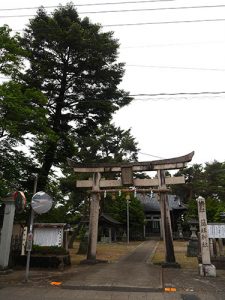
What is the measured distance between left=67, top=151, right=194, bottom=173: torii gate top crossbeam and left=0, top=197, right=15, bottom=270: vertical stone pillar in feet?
16.7

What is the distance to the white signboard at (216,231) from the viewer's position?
1298 cm

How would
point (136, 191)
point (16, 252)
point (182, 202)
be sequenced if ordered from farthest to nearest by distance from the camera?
1. point (182, 202)
2. point (136, 191)
3. point (16, 252)

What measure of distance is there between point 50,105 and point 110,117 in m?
3.77

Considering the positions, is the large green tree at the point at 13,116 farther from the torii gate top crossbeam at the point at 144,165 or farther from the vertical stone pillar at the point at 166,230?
the vertical stone pillar at the point at 166,230

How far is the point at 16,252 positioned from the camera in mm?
13742

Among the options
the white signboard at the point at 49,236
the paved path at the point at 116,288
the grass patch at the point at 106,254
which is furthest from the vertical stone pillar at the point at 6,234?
the grass patch at the point at 106,254

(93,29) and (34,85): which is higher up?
(93,29)

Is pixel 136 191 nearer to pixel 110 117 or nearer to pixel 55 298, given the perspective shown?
pixel 110 117

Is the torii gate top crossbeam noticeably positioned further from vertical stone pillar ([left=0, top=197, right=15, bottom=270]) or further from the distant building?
the distant building

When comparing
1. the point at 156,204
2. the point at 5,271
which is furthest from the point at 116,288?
the point at 156,204

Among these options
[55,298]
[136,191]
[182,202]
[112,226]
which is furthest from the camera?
[182,202]

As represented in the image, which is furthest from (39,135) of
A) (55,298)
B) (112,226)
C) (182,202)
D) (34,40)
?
(182,202)

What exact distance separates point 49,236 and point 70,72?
979 centimetres

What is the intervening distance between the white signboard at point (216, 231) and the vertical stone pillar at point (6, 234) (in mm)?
8141
